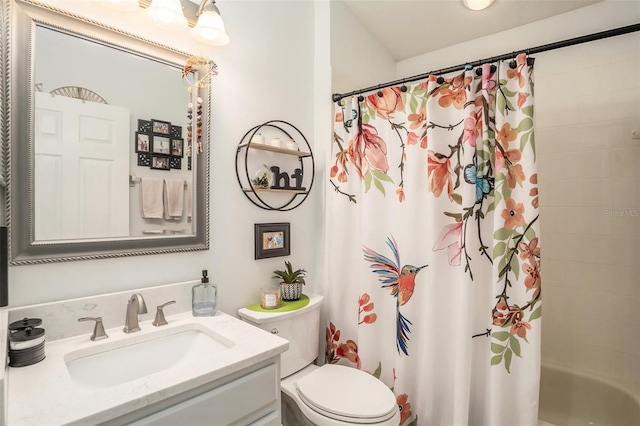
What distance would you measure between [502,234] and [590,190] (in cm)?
112

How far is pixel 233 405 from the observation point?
102 cm

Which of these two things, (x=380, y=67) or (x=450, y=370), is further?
(x=380, y=67)

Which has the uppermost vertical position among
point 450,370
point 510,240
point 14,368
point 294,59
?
point 294,59

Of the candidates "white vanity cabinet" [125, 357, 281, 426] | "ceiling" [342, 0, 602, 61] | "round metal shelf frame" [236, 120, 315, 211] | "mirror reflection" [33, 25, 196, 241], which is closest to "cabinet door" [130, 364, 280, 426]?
"white vanity cabinet" [125, 357, 281, 426]

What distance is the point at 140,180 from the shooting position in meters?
1.34

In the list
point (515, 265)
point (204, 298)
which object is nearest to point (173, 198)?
point (204, 298)

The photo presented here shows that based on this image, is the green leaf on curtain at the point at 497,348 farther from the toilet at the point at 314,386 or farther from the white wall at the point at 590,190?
the white wall at the point at 590,190

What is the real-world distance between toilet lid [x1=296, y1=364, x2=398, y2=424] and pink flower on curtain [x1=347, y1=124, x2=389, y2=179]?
1.04 meters

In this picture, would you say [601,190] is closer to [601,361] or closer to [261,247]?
[601,361]

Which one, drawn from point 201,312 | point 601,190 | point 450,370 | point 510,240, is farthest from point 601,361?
point 201,312

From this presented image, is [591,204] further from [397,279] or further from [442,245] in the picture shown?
[397,279]

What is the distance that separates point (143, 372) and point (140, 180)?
72cm

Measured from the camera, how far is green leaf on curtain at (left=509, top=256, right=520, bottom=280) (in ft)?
4.62

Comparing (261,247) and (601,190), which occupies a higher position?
(601,190)
